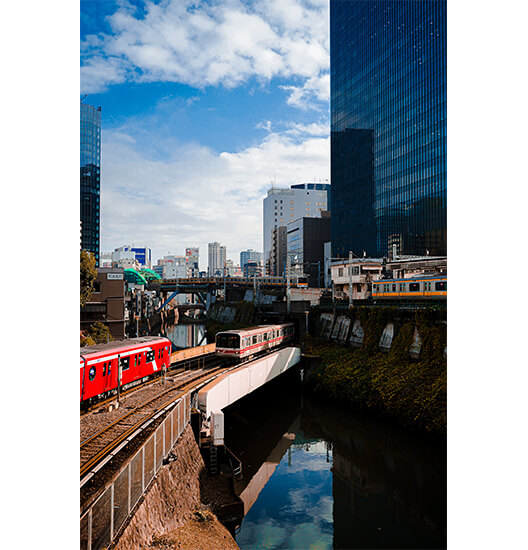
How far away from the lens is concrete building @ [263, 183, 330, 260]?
108625 mm

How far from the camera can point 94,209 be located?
35.9 metres

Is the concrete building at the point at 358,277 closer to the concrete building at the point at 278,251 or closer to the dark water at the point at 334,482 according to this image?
the dark water at the point at 334,482

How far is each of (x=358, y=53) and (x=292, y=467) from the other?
63067mm

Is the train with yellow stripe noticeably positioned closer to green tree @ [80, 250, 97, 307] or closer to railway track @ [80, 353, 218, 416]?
railway track @ [80, 353, 218, 416]

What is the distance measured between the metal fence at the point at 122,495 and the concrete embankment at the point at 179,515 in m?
0.25

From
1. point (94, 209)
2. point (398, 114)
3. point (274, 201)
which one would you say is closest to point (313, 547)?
→ point (94, 209)

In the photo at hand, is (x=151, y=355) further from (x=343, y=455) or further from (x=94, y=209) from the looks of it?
(x=94, y=209)

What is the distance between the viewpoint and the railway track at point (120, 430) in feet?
25.8

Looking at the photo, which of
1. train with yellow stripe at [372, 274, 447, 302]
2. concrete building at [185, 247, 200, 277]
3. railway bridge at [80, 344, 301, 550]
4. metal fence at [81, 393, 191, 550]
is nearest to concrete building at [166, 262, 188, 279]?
concrete building at [185, 247, 200, 277]

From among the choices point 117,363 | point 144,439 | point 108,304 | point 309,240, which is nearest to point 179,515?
point 144,439

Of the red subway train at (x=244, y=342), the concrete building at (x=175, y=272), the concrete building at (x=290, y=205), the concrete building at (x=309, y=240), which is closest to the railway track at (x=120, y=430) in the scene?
the red subway train at (x=244, y=342)

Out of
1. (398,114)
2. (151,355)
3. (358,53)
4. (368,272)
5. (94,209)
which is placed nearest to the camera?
(151,355)

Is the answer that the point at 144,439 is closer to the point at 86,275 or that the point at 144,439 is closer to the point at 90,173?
the point at 86,275
